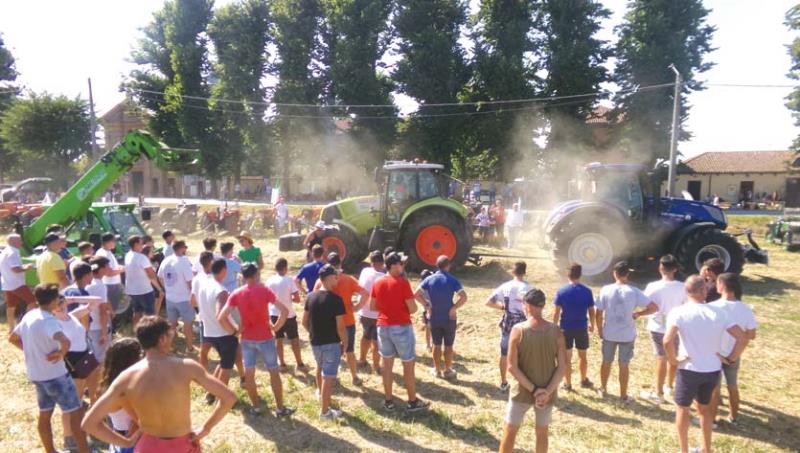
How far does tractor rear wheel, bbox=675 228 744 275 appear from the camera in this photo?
968 centimetres

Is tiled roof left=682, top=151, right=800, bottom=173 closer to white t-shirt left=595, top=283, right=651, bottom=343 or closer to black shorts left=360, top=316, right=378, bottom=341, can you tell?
white t-shirt left=595, top=283, right=651, bottom=343

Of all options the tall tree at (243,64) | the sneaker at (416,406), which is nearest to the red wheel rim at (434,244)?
the sneaker at (416,406)

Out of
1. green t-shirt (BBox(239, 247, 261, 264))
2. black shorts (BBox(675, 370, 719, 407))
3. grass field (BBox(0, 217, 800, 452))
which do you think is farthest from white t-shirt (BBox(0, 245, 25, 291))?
black shorts (BBox(675, 370, 719, 407))

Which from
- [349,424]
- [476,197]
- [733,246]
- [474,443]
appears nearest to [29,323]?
[349,424]

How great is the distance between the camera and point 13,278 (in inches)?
260

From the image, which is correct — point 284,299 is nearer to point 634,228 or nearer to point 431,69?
point 634,228

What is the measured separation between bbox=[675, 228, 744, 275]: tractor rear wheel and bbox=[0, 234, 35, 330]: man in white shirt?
35.6ft

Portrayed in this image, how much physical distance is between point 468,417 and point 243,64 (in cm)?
2756

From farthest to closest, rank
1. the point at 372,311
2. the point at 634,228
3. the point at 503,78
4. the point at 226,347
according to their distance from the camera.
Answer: the point at 503,78
the point at 634,228
the point at 372,311
the point at 226,347

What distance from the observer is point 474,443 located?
4.48 metres

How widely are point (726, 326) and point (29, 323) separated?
5547 mm

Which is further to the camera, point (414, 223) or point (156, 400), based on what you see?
point (414, 223)

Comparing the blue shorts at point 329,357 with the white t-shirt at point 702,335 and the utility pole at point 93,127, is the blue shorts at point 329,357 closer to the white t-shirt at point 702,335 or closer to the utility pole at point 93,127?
the white t-shirt at point 702,335

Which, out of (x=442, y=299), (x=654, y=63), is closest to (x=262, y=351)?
(x=442, y=299)
